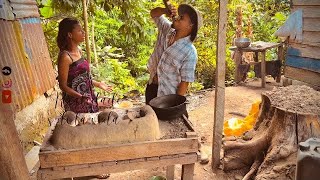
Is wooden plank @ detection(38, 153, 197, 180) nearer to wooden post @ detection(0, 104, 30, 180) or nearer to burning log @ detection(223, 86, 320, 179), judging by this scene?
wooden post @ detection(0, 104, 30, 180)

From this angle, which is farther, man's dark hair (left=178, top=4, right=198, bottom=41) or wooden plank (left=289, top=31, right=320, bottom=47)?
wooden plank (left=289, top=31, right=320, bottom=47)

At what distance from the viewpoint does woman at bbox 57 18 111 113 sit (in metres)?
3.17

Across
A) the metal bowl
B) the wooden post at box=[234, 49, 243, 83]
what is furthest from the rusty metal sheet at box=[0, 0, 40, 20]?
the wooden post at box=[234, 49, 243, 83]

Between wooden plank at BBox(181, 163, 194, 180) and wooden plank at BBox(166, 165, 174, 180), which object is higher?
wooden plank at BBox(181, 163, 194, 180)

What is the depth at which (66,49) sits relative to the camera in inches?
128

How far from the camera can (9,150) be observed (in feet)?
6.27

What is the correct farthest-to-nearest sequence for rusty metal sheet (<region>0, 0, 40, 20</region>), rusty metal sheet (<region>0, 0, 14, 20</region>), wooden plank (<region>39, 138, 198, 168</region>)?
rusty metal sheet (<region>0, 0, 40, 20</region>), rusty metal sheet (<region>0, 0, 14, 20</region>), wooden plank (<region>39, 138, 198, 168</region>)

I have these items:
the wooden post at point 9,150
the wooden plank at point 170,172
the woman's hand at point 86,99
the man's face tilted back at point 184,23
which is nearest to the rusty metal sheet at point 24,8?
the woman's hand at point 86,99

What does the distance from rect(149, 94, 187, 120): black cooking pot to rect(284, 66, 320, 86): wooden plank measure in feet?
14.5

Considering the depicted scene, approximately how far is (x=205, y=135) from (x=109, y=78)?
384 cm

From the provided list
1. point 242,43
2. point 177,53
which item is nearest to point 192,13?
point 177,53

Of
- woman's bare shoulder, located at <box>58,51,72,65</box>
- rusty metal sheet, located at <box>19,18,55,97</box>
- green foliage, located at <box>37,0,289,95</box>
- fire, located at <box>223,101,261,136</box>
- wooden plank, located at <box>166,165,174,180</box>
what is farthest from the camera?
green foliage, located at <box>37,0,289,95</box>

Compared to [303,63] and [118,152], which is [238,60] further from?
[118,152]

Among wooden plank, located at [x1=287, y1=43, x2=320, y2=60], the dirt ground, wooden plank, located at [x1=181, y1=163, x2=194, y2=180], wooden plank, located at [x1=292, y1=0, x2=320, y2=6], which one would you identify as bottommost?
the dirt ground
